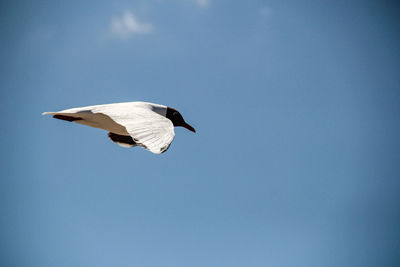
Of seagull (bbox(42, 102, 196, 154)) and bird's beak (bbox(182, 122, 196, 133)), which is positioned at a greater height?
bird's beak (bbox(182, 122, 196, 133))

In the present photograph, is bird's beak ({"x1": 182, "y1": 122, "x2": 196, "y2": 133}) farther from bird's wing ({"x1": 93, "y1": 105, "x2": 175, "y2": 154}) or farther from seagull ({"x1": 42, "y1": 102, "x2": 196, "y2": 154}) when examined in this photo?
bird's wing ({"x1": 93, "y1": 105, "x2": 175, "y2": 154})

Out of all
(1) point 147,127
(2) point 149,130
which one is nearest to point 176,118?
(1) point 147,127

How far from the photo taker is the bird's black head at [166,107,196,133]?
800 cm

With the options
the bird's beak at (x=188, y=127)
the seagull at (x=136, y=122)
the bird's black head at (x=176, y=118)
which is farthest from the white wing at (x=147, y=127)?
the bird's beak at (x=188, y=127)

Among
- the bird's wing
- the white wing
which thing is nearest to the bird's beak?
the white wing

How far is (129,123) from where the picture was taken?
4.05 metres

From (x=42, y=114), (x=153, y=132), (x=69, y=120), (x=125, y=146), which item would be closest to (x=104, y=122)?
(x=69, y=120)

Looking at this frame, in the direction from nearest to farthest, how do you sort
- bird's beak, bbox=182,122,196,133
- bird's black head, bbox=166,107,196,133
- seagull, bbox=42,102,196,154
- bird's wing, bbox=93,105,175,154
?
bird's wing, bbox=93,105,175,154 < seagull, bbox=42,102,196,154 < bird's black head, bbox=166,107,196,133 < bird's beak, bbox=182,122,196,133

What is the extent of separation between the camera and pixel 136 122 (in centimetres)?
400

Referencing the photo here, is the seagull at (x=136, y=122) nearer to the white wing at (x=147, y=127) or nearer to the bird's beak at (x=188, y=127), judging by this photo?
the white wing at (x=147, y=127)

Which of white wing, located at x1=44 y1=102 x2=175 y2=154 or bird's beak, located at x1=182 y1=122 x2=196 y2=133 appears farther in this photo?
bird's beak, located at x1=182 y1=122 x2=196 y2=133

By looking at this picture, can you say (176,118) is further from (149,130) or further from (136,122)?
(149,130)

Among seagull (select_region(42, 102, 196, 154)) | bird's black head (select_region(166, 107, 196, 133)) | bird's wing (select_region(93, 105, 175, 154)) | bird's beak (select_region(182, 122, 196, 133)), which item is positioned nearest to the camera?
bird's wing (select_region(93, 105, 175, 154))

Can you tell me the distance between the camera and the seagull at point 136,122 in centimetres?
329
